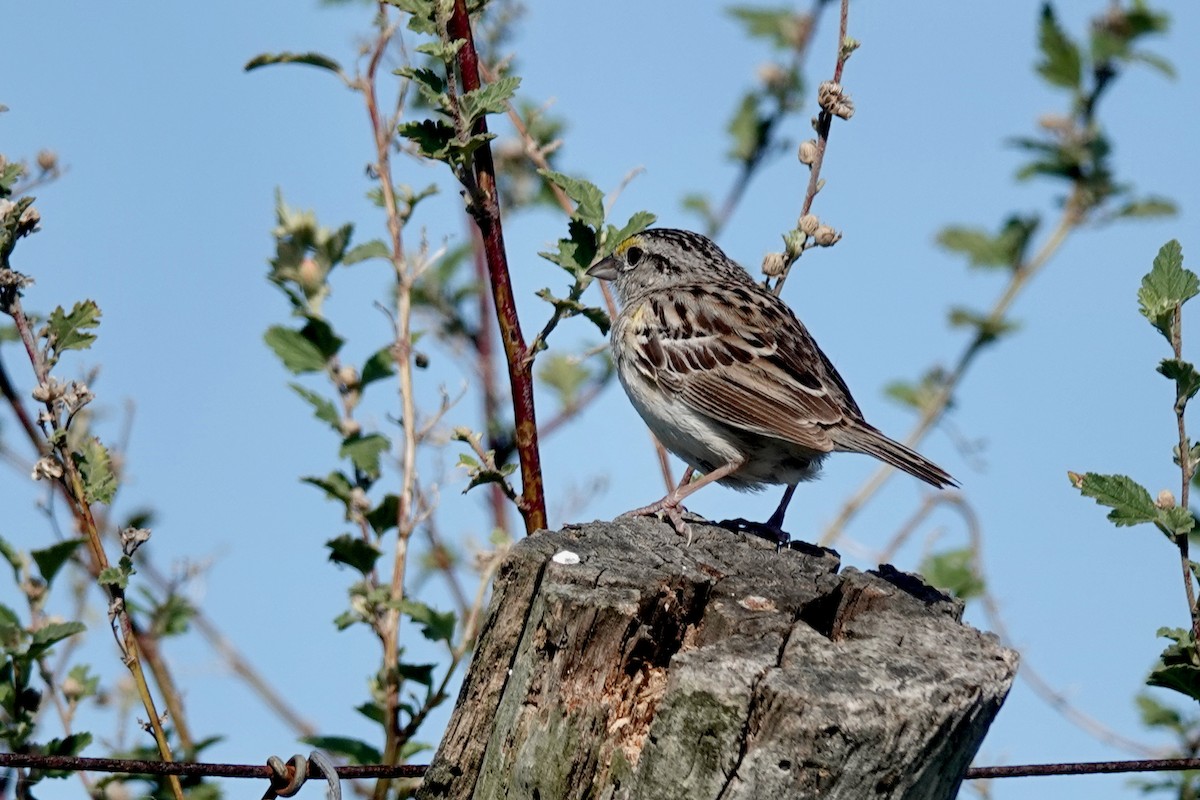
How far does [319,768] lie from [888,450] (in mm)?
2760

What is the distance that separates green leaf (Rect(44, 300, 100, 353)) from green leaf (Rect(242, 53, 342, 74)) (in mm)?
1250

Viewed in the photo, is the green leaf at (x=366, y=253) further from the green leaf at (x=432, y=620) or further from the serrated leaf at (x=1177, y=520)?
the serrated leaf at (x=1177, y=520)

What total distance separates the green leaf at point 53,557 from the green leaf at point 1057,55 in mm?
5205

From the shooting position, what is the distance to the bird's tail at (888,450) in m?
5.74

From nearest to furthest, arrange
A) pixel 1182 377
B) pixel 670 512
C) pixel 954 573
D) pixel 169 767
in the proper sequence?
pixel 169 767 → pixel 1182 377 → pixel 670 512 → pixel 954 573

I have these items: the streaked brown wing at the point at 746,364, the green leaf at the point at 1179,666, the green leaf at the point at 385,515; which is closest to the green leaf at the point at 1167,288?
the green leaf at the point at 1179,666

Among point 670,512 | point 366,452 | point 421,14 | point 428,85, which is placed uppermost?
point 421,14

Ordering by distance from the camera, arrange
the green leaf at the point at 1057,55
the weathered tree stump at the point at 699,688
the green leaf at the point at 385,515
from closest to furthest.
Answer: the weathered tree stump at the point at 699,688
the green leaf at the point at 385,515
the green leaf at the point at 1057,55

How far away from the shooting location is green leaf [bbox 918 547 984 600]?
6285 mm

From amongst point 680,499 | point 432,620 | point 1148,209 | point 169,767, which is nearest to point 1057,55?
point 1148,209

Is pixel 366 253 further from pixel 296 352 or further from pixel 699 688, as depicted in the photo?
pixel 699 688

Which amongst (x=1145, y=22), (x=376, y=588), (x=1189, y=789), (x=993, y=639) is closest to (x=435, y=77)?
(x=376, y=588)

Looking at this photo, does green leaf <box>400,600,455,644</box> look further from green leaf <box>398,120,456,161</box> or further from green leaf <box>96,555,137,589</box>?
green leaf <box>398,120,456,161</box>

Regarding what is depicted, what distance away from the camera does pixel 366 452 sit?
5.41 m
